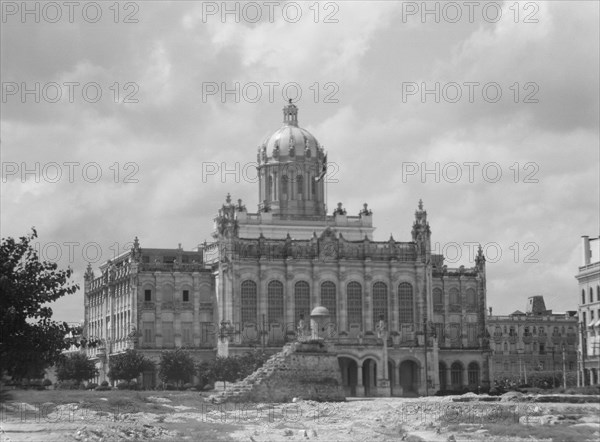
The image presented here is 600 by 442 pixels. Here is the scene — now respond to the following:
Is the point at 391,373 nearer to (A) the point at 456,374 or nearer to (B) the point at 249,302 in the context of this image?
(A) the point at 456,374

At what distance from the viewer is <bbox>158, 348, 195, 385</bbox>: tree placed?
130 meters

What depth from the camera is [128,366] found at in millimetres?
133250

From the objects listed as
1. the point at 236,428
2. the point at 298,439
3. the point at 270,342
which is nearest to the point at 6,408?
the point at 236,428

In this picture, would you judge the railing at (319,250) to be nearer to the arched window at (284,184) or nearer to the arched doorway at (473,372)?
the arched window at (284,184)

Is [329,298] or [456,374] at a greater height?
[329,298]

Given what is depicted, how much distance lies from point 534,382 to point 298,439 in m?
77.1

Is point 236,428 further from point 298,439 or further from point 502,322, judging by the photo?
point 502,322

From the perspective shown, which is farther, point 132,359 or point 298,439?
point 132,359

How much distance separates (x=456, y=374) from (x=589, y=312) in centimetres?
A: 2543

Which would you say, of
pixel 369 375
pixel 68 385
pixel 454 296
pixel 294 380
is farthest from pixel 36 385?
pixel 454 296

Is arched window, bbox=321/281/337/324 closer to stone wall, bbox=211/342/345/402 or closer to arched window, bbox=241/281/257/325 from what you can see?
arched window, bbox=241/281/257/325

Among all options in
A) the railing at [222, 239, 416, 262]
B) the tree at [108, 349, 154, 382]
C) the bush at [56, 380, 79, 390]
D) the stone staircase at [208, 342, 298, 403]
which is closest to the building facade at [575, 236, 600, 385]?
the railing at [222, 239, 416, 262]

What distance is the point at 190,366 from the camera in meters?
132

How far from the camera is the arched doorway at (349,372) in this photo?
13850 centimetres
